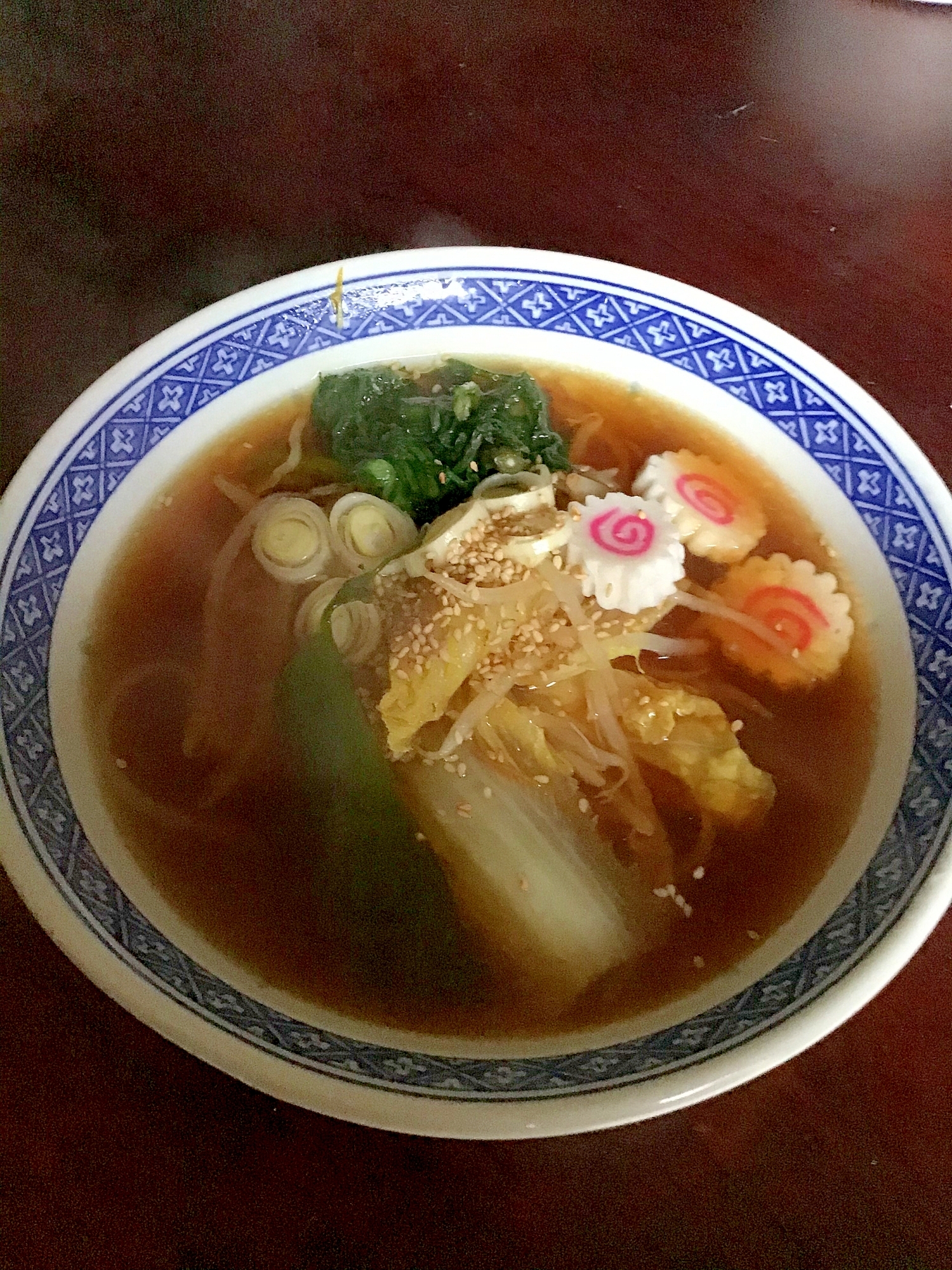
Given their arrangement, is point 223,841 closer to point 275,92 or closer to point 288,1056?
point 288,1056

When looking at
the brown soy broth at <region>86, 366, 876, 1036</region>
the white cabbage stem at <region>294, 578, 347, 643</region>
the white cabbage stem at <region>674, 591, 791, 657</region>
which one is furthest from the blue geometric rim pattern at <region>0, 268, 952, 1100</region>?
the white cabbage stem at <region>294, 578, 347, 643</region>

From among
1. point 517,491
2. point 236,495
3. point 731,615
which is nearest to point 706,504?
point 731,615

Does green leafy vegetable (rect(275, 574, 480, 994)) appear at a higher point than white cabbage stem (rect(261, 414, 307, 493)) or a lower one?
lower

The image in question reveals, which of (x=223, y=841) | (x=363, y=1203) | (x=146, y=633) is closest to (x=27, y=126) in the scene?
(x=146, y=633)

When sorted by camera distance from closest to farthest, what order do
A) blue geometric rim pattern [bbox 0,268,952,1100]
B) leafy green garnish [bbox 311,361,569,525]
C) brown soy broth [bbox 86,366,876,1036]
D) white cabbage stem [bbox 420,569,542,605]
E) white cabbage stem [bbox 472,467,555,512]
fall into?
blue geometric rim pattern [bbox 0,268,952,1100] < brown soy broth [bbox 86,366,876,1036] < white cabbage stem [bbox 420,569,542,605] < white cabbage stem [bbox 472,467,555,512] < leafy green garnish [bbox 311,361,569,525]

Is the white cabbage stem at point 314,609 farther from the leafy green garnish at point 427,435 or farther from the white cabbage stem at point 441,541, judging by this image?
the leafy green garnish at point 427,435

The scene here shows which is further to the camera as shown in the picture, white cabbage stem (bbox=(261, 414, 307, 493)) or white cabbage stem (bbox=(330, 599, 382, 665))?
white cabbage stem (bbox=(261, 414, 307, 493))

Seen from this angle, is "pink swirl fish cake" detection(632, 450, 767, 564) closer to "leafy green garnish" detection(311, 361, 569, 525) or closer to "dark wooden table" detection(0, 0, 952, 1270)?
"leafy green garnish" detection(311, 361, 569, 525)

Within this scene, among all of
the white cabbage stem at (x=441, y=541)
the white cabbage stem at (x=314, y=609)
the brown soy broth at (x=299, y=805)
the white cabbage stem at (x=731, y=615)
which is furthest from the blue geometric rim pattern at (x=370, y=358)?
the white cabbage stem at (x=441, y=541)

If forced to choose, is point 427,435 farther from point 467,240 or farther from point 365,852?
point 365,852
